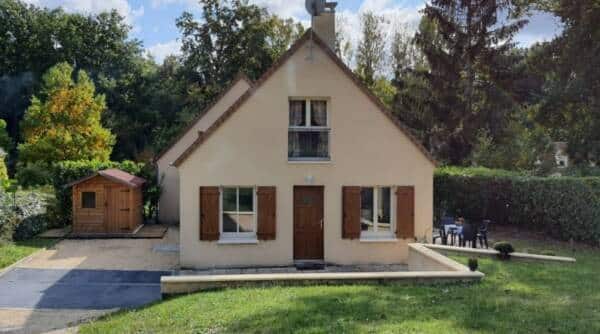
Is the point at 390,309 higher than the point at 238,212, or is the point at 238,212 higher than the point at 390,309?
the point at 238,212

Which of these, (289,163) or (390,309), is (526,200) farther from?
(390,309)

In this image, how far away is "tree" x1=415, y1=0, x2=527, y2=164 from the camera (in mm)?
27328

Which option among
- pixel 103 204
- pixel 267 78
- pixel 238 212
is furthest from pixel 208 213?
pixel 103 204

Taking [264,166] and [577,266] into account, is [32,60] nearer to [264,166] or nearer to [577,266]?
[264,166]

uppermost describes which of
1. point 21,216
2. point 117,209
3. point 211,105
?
point 211,105

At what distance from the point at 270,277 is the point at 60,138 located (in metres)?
22.6

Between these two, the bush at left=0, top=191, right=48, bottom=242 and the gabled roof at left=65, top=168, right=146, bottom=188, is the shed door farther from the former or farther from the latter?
the bush at left=0, top=191, right=48, bottom=242

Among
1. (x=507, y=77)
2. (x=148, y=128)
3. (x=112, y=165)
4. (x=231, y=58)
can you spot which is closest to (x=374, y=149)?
(x=112, y=165)

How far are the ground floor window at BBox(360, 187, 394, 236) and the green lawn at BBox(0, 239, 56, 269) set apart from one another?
10093mm

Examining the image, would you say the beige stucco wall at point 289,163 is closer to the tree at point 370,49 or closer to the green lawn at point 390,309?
the green lawn at point 390,309

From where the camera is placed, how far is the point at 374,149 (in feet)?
46.9

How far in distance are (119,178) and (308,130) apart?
899 centimetres

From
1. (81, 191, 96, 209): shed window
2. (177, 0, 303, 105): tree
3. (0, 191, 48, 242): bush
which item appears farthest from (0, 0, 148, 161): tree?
(81, 191, 96, 209): shed window

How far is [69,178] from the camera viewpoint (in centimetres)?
2130
